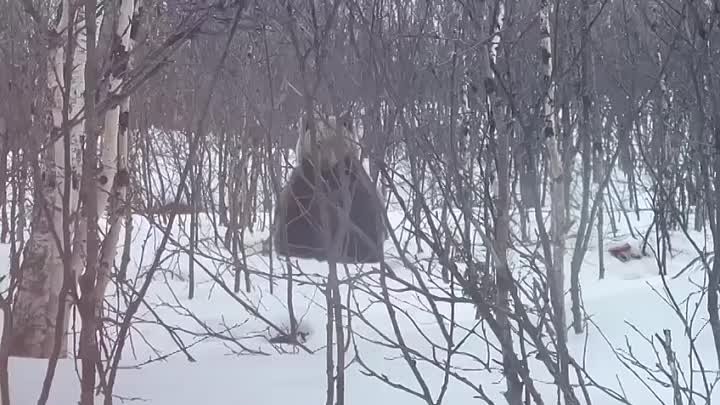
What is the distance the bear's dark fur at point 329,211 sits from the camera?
2541 millimetres

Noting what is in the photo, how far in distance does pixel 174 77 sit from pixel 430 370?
4.06m

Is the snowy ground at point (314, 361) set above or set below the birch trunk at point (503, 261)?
below

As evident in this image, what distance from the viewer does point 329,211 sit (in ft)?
10.5

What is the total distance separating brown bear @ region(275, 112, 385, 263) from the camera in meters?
2.38

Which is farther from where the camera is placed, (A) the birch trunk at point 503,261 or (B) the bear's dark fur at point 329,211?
(B) the bear's dark fur at point 329,211

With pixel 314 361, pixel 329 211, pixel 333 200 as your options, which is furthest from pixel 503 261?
pixel 314 361

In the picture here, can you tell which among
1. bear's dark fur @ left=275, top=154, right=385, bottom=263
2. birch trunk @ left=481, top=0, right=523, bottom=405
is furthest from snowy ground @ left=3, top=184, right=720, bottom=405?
bear's dark fur @ left=275, top=154, right=385, bottom=263

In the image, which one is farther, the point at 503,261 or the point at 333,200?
the point at 333,200

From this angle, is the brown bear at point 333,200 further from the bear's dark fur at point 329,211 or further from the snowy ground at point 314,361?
the snowy ground at point 314,361

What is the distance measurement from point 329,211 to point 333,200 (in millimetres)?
293

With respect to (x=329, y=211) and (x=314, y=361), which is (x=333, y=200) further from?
(x=314, y=361)

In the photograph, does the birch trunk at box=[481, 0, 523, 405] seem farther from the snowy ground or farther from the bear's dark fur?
the bear's dark fur

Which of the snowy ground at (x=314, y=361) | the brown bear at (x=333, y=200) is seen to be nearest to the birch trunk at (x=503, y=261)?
the snowy ground at (x=314, y=361)

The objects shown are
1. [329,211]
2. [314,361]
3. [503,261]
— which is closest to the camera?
[503,261]
